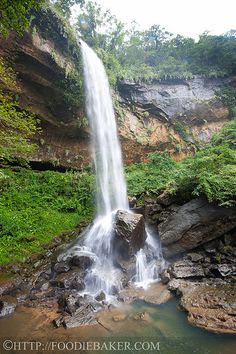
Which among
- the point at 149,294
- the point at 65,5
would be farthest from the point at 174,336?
the point at 65,5

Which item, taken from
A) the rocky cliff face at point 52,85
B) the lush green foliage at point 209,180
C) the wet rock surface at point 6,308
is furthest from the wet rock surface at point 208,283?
the rocky cliff face at point 52,85

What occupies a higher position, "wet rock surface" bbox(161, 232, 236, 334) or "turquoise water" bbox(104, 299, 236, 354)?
"wet rock surface" bbox(161, 232, 236, 334)

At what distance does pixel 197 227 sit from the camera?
9.08m

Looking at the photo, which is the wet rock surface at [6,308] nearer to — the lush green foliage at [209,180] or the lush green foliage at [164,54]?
the lush green foliage at [209,180]

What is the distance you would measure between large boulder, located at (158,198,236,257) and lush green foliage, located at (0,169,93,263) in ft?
14.1

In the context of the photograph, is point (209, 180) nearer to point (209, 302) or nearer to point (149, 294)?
point (209, 302)

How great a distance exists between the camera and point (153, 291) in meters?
7.39

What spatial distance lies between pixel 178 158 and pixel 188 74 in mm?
7179

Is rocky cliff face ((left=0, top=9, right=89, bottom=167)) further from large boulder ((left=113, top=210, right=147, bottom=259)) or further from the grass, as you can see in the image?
large boulder ((left=113, top=210, right=147, bottom=259))

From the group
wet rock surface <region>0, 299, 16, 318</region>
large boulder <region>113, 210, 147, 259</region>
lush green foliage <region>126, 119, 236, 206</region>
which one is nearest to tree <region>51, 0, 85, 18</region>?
lush green foliage <region>126, 119, 236, 206</region>

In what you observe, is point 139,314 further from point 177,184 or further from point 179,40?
point 179,40

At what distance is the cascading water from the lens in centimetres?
826

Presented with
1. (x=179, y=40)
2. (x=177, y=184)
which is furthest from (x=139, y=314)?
(x=179, y=40)

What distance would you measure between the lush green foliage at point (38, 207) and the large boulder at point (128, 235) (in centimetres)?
271
